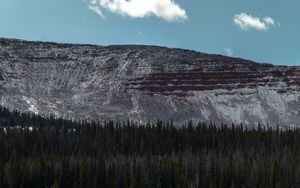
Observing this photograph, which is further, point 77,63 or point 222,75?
point 77,63

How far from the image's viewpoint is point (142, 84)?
11600 cm

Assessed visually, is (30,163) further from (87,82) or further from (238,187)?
(87,82)

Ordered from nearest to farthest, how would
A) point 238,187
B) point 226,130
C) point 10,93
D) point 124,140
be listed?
point 238,187 < point 124,140 < point 226,130 < point 10,93

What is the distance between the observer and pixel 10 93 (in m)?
109

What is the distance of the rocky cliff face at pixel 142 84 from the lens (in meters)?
102

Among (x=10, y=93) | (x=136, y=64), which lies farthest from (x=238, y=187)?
(x=136, y=64)

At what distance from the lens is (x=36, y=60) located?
130m

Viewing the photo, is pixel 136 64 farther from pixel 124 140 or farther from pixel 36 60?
pixel 124 140

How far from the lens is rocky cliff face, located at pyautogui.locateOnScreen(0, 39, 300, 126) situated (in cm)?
10162

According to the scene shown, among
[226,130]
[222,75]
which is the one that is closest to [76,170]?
[226,130]

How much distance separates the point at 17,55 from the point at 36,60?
451 cm

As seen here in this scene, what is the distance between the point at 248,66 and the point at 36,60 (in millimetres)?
47333

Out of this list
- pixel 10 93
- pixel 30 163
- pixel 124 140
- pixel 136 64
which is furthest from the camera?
pixel 136 64

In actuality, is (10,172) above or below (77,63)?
below
